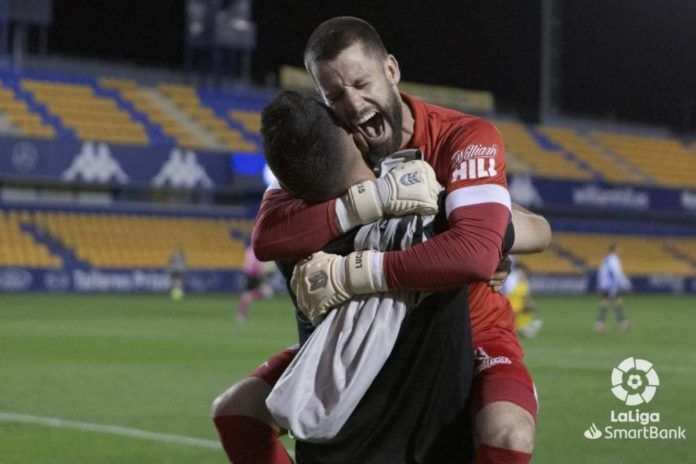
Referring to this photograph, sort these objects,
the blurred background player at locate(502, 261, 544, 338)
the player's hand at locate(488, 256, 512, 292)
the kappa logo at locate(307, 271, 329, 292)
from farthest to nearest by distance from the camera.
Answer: the blurred background player at locate(502, 261, 544, 338) < the player's hand at locate(488, 256, 512, 292) < the kappa logo at locate(307, 271, 329, 292)

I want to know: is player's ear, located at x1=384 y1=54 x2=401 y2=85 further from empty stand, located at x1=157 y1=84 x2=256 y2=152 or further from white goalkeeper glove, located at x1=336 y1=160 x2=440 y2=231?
empty stand, located at x1=157 y1=84 x2=256 y2=152

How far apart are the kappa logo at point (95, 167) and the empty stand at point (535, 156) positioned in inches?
630

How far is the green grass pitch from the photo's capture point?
7449mm

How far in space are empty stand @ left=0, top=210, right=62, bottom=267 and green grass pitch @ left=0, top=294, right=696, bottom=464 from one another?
8.41 m

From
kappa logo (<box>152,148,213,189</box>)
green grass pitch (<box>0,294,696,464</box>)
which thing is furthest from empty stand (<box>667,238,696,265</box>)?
green grass pitch (<box>0,294,696,464</box>)

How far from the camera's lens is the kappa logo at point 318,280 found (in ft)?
11.6

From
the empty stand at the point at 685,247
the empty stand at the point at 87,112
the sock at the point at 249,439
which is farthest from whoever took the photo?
the empty stand at the point at 685,247

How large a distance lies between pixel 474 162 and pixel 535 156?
44.4 meters

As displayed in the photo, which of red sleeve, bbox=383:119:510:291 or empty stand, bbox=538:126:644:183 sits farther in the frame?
empty stand, bbox=538:126:644:183

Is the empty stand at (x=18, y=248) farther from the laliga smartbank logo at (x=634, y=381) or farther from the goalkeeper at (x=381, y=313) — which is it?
the goalkeeper at (x=381, y=313)

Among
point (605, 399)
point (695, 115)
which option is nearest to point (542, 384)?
point (605, 399)

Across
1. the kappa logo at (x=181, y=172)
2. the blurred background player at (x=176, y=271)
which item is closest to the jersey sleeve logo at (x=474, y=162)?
the blurred background player at (x=176, y=271)

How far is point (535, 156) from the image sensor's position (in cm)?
4750

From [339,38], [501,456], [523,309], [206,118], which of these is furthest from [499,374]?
[206,118]
